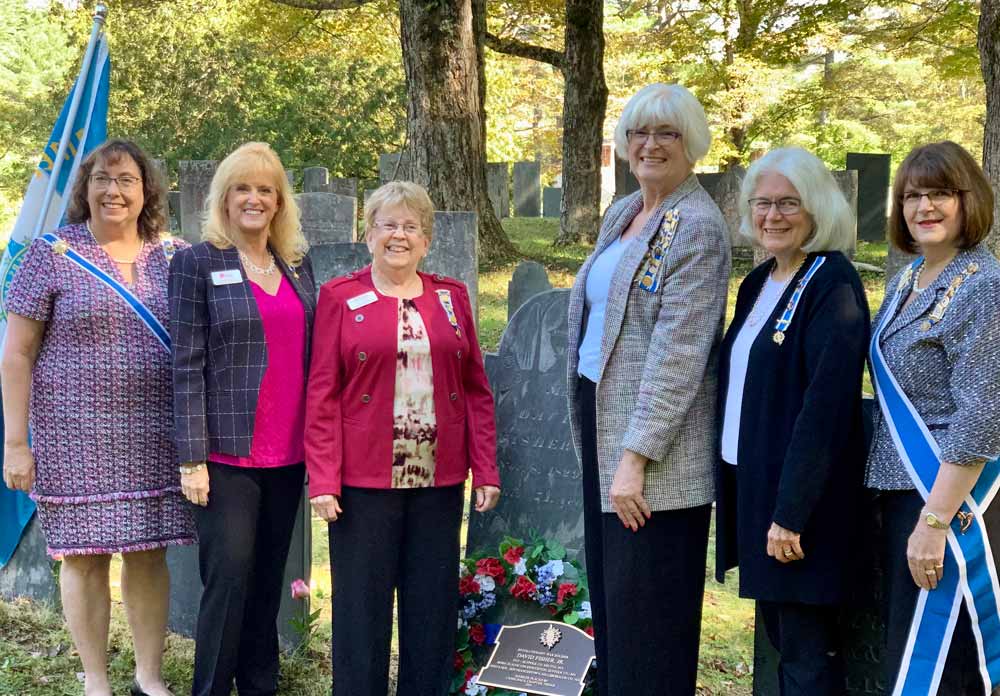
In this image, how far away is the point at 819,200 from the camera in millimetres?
2961

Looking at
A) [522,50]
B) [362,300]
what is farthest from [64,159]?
[522,50]

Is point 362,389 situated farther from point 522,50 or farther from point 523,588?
point 522,50

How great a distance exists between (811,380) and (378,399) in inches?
54.0

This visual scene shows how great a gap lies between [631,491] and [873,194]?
12214 millimetres

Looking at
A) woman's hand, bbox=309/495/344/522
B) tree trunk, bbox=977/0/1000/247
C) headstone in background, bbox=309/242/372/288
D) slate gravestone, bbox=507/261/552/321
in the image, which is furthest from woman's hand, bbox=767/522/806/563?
tree trunk, bbox=977/0/1000/247

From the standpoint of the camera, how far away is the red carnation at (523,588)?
163 inches

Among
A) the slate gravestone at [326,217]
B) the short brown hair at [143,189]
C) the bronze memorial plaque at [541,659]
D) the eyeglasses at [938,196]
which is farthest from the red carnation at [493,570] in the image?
the slate gravestone at [326,217]

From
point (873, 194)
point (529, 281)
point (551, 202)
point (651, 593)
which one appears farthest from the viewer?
point (551, 202)

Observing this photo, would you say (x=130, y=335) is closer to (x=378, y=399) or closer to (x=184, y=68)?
(x=378, y=399)

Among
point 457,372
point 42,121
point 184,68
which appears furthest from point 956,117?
point 457,372

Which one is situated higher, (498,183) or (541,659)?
(498,183)

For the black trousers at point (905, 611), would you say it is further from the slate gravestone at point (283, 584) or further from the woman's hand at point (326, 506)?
the slate gravestone at point (283, 584)

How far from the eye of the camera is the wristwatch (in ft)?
8.81

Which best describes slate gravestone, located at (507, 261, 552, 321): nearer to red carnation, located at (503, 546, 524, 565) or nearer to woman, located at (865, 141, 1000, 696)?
red carnation, located at (503, 546, 524, 565)
